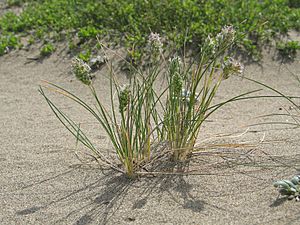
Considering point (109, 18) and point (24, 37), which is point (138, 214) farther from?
point (24, 37)

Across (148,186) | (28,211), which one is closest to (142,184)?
(148,186)

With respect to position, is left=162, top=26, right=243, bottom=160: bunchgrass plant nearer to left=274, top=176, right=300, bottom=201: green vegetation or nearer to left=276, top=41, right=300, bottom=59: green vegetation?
left=274, top=176, right=300, bottom=201: green vegetation

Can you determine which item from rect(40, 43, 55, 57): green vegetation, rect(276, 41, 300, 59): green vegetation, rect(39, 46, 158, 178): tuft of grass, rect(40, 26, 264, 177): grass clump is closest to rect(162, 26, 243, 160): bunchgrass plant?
rect(40, 26, 264, 177): grass clump

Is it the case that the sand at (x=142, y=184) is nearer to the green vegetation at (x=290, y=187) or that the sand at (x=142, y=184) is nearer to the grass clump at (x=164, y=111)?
the green vegetation at (x=290, y=187)

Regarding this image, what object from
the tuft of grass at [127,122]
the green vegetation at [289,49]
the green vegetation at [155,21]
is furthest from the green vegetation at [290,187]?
the green vegetation at [289,49]

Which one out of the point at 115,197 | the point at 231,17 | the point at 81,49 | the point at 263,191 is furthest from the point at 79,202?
the point at 231,17
